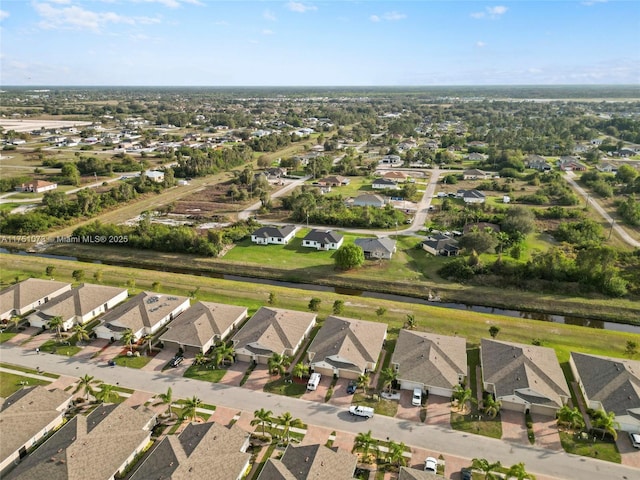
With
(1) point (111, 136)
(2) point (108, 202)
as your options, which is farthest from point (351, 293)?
(1) point (111, 136)

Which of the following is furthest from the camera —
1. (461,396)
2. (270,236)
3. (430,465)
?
(270,236)

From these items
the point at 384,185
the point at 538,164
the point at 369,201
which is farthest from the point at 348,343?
the point at 538,164

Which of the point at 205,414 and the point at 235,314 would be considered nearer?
the point at 205,414

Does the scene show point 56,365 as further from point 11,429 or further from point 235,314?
point 235,314

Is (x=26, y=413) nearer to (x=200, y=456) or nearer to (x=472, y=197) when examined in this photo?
(x=200, y=456)

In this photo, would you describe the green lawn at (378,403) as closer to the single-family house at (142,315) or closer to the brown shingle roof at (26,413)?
the single-family house at (142,315)

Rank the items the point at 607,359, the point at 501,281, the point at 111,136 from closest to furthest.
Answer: the point at 607,359, the point at 501,281, the point at 111,136

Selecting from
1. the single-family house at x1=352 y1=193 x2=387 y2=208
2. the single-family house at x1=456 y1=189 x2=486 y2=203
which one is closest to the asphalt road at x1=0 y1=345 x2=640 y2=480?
Result: the single-family house at x1=352 y1=193 x2=387 y2=208
